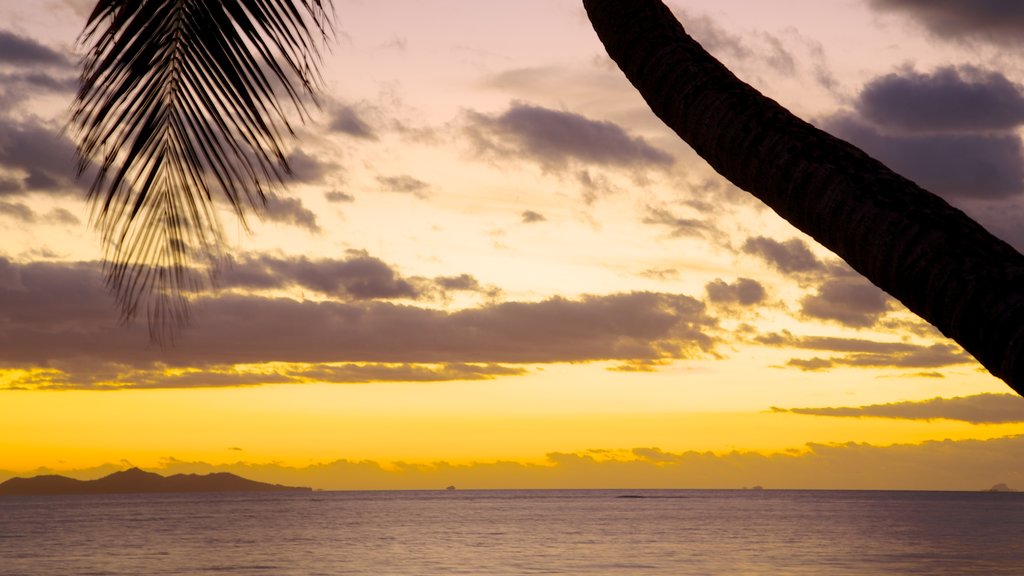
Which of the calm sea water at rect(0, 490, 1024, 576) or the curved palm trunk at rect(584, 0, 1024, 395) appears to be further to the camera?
the calm sea water at rect(0, 490, 1024, 576)

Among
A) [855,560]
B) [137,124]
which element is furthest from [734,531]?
[137,124]

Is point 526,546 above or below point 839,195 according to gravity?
below

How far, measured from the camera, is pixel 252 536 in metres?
78.3

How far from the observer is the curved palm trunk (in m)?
2.35

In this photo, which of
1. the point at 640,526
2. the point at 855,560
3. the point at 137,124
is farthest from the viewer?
the point at 640,526

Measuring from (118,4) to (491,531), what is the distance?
3121 inches

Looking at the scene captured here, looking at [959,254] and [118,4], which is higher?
[118,4]

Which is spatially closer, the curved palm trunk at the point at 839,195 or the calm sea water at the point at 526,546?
the curved palm trunk at the point at 839,195

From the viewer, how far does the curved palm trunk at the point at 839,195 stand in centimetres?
235

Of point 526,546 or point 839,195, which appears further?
point 526,546

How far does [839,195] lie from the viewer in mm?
2787

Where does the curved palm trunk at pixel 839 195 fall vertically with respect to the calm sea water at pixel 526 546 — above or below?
above

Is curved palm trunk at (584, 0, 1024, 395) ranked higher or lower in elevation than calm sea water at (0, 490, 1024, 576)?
higher

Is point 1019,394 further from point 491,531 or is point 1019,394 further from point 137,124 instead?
point 491,531
